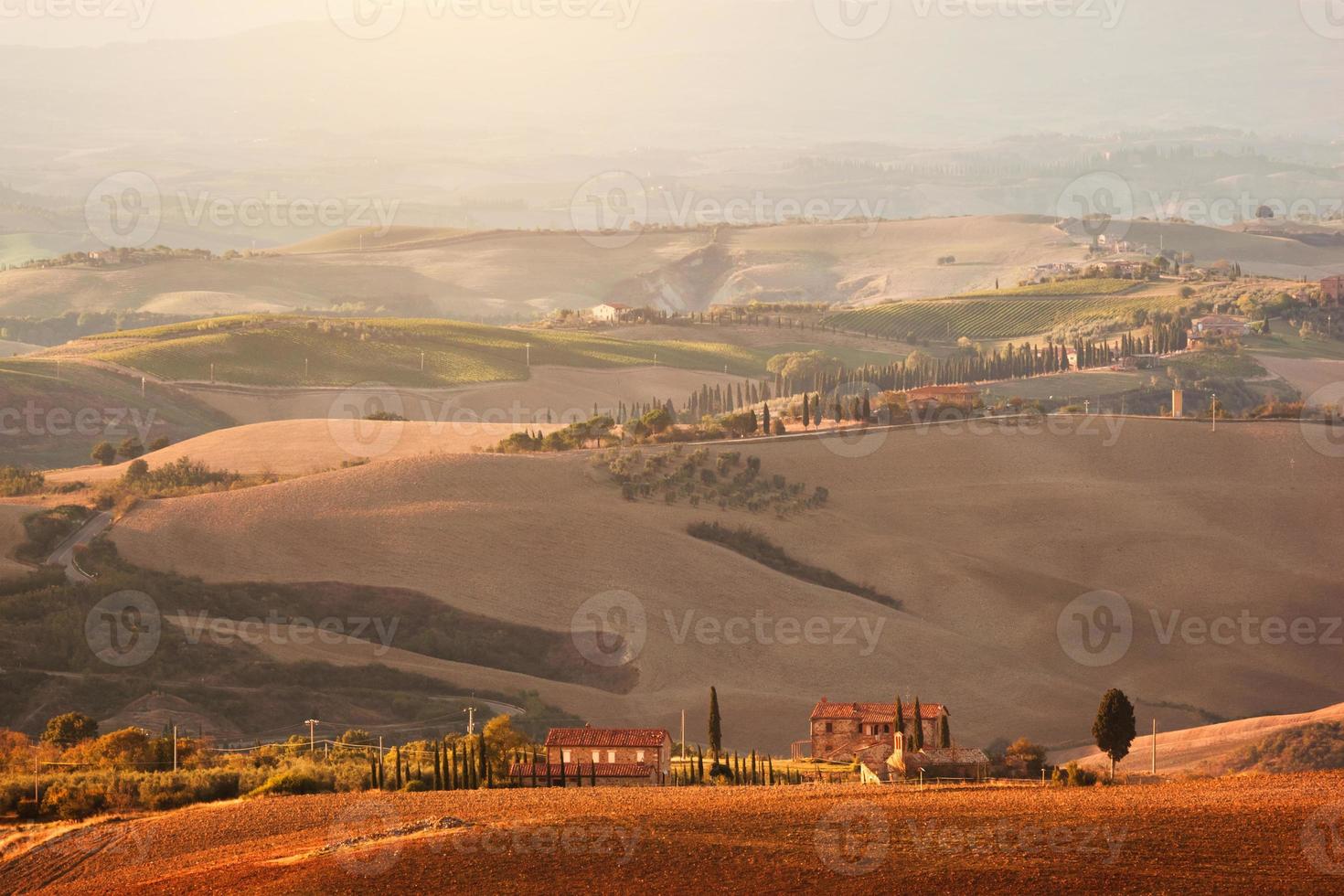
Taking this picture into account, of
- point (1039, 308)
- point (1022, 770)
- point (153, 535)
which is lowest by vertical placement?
point (1022, 770)

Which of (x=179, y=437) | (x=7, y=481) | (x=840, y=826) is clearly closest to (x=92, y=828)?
(x=840, y=826)

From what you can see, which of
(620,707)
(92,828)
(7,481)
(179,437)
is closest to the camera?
(92,828)

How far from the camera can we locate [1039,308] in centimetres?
16738

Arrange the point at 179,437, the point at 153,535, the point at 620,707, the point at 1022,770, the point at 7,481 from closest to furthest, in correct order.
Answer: the point at 1022,770, the point at 620,707, the point at 153,535, the point at 7,481, the point at 179,437

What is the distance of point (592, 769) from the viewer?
4638cm

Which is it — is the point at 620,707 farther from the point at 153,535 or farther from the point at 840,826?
the point at 840,826

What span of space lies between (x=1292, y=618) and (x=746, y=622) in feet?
67.1
